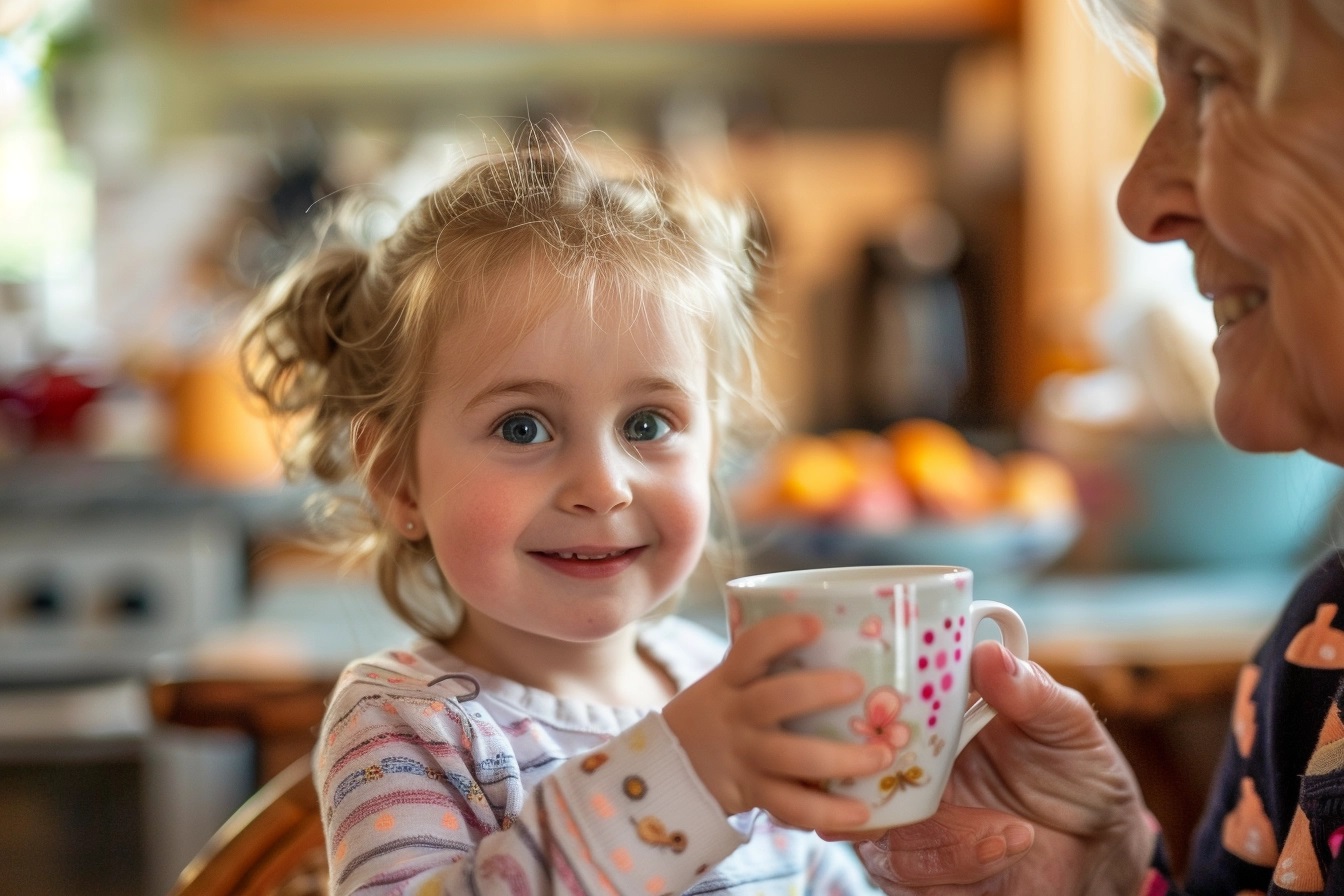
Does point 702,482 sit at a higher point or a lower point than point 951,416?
higher

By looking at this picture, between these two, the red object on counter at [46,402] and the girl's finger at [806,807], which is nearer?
the girl's finger at [806,807]

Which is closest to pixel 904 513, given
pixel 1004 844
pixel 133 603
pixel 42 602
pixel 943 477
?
pixel 943 477

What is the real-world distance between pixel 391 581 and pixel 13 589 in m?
1.89

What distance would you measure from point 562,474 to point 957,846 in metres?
0.31

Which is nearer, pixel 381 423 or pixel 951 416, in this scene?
pixel 381 423

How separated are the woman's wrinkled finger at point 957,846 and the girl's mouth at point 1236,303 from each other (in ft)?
0.92

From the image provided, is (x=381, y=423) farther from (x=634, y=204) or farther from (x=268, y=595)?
(x=268, y=595)

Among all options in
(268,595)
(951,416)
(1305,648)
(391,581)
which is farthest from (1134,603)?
(951,416)

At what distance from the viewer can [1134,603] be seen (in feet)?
5.56

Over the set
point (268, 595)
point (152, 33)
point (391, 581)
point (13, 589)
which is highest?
point (152, 33)

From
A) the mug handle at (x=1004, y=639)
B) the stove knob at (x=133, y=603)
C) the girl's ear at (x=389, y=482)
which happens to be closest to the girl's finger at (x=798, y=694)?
the mug handle at (x=1004, y=639)

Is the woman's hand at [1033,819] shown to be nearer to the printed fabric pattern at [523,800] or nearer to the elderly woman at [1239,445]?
the elderly woman at [1239,445]

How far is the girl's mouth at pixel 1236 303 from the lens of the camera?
59cm

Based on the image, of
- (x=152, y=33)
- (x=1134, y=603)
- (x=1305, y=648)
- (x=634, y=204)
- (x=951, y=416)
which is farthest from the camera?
(x=152, y=33)
